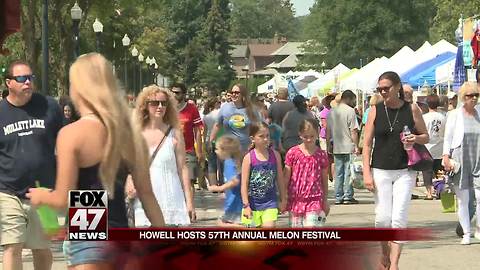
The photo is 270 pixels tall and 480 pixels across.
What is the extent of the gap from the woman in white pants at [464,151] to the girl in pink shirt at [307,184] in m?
3.01

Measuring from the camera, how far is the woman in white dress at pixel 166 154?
7.56 m

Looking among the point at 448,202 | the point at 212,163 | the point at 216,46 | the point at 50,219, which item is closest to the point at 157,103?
the point at 50,219

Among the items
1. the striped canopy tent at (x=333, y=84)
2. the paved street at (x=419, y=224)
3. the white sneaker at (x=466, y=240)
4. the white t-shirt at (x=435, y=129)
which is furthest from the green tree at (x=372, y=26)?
the white sneaker at (x=466, y=240)

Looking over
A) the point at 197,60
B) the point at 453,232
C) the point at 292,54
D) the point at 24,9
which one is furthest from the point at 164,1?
the point at 292,54

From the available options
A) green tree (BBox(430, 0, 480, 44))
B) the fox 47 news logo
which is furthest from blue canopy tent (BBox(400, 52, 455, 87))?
green tree (BBox(430, 0, 480, 44))

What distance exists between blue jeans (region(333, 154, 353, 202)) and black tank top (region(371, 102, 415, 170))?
8.43 metres

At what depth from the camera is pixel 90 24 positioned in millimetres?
61906

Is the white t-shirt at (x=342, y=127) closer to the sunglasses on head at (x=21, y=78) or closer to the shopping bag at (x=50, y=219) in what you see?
the sunglasses on head at (x=21, y=78)

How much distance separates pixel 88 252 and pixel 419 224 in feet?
32.8

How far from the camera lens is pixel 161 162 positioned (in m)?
7.61

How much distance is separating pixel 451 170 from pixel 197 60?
395ft

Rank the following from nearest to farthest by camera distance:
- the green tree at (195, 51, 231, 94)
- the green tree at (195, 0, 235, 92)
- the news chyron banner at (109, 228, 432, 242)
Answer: the news chyron banner at (109, 228, 432, 242), the green tree at (195, 51, 231, 94), the green tree at (195, 0, 235, 92)

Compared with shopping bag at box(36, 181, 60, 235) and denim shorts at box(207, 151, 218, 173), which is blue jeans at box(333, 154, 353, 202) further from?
shopping bag at box(36, 181, 60, 235)

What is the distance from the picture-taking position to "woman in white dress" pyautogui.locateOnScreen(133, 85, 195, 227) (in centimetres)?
756
